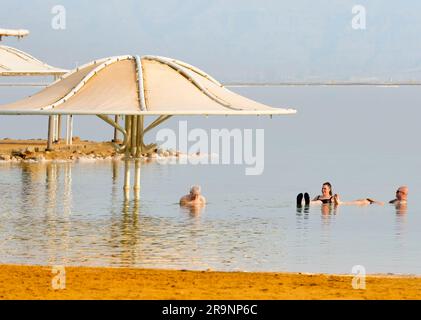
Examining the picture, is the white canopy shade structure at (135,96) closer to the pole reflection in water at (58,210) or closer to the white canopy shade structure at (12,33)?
the pole reflection in water at (58,210)

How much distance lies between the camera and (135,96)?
1655 inches

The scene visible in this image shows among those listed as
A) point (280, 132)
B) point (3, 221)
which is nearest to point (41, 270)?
point (3, 221)

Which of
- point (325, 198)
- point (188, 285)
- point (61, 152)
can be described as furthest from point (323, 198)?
point (61, 152)

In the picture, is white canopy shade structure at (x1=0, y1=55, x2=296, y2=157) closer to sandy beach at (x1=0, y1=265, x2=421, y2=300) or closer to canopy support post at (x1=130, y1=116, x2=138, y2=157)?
canopy support post at (x1=130, y1=116, x2=138, y2=157)

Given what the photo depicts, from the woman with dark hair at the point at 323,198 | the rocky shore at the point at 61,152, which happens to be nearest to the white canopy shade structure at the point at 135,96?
the woman with dark hair at the point at 323,198

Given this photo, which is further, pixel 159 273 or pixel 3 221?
pixel 3 221

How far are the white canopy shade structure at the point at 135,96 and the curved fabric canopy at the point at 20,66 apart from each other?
58.8 ft

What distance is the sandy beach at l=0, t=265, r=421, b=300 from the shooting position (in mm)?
23203

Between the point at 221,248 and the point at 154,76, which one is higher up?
the point at 154,76

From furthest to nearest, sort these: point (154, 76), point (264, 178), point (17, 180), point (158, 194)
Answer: point (264, 178)
point (17, 180)
point (158, 194)
point (154, 76)

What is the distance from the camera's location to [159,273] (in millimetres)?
26594

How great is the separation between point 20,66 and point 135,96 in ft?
76.2
